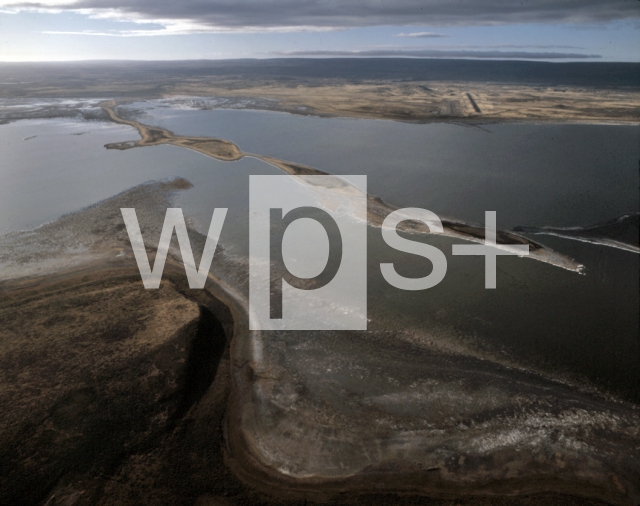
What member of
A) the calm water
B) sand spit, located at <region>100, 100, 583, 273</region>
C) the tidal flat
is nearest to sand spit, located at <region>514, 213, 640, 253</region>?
the tidal flat

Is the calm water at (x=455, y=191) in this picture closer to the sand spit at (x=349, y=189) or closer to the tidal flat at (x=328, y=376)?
the tidal flat at (x=328, y=376)

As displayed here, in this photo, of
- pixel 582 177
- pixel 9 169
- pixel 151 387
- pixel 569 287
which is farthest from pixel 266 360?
pixel 9 169

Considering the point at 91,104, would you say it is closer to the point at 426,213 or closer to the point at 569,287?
the point at 426,213

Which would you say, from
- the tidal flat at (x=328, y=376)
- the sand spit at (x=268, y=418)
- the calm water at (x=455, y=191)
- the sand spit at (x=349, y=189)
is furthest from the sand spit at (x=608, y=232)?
the sand spit at (x=268, y=418)

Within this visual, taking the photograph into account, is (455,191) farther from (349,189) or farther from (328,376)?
(328,376)

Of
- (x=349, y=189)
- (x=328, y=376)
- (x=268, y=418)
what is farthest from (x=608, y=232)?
(x=268, y=418)
